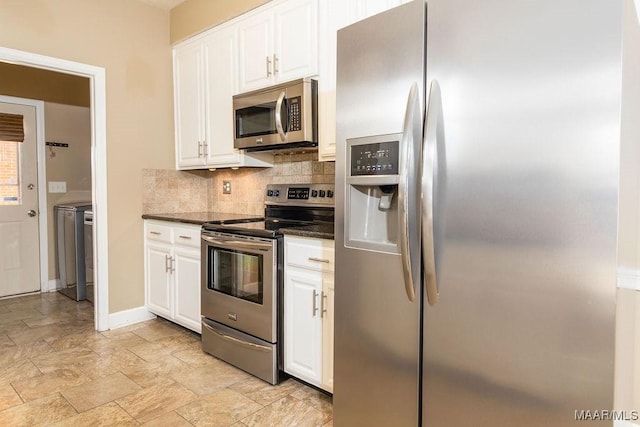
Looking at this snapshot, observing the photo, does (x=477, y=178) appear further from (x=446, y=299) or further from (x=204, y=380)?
(x=204, y=380)

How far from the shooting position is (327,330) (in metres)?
2.06

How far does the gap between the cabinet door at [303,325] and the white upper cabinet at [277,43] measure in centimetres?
122

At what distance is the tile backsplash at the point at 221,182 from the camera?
2.94 metres

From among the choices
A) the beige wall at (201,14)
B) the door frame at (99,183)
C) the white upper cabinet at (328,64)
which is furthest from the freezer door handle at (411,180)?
the door frame at (99,183)

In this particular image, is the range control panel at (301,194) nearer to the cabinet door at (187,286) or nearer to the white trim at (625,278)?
the cabinet door at (187,286)

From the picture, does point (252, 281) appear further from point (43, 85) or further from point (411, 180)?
point (43, 85)

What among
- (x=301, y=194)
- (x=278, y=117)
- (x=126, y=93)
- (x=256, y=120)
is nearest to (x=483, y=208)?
(x=278, y=117)

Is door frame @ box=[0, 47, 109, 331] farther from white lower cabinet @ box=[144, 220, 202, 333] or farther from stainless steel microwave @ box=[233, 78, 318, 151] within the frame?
stainless steel microwave @ box=[233, 78, 318, 151]

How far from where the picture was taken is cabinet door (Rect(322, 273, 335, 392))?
6.68ft

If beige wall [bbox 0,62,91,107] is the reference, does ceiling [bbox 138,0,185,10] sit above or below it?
above

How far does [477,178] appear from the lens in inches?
46.5

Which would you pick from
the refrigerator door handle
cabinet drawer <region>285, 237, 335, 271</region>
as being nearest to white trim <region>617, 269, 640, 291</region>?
the refrigerator door handle

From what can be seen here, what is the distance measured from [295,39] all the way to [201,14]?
116 centimetres

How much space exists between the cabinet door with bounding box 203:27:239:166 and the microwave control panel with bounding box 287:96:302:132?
722mm
